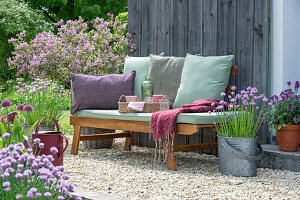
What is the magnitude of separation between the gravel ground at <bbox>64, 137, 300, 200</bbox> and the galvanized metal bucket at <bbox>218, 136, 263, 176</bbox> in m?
0.08

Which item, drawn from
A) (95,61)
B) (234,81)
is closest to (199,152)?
(234,81)

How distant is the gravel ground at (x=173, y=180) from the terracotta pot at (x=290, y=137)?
0.24 metres

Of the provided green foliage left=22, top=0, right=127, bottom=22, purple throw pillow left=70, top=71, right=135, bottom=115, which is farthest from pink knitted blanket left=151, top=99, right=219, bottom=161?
green foliage left=22, top=0, right=127, bottom=22

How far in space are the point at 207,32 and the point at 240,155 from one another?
1663 millimetres

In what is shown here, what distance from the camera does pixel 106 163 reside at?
396 centimetres

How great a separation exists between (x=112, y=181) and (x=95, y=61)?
9.86ft

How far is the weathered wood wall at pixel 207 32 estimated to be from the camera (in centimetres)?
403

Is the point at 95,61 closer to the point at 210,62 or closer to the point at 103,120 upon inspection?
the point at 103,120

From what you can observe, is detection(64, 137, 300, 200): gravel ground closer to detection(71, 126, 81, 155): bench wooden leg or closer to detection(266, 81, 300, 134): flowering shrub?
detection(71, 126, 81, 155): bench wooden leg

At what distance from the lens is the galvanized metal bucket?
130 inches

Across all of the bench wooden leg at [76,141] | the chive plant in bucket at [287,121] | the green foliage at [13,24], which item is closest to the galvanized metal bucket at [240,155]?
the chive plant in bucket at [287,121]

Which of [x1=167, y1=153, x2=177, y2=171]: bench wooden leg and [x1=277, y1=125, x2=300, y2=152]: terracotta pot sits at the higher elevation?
[x1=277, y1=125, x2=300, y2=152]: terracotta pot

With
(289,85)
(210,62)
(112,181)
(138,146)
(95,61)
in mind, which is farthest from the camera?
(95,61)

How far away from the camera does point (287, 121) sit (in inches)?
140
